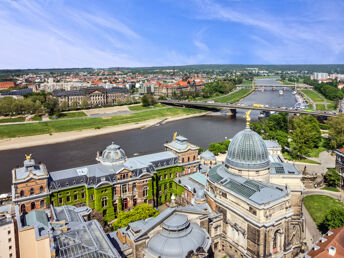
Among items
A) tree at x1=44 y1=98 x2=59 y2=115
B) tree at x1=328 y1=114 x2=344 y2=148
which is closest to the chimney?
tree at x1=328 y1=114 x2=344 y2=148

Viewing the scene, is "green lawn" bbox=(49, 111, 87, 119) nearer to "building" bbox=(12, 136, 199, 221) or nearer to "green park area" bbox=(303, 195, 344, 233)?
"building" bbox=(12, 136, 199, 221)

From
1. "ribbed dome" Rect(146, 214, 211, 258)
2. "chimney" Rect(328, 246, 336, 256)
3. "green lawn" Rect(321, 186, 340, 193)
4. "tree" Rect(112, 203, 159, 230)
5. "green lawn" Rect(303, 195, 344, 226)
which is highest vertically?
"ribbed dome" Rect(146, 214, 211, 258)

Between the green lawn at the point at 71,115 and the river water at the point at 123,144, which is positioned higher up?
the green lawn at the point at 71,115

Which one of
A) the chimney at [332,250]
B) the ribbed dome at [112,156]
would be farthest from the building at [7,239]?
the chimney at [332,250]

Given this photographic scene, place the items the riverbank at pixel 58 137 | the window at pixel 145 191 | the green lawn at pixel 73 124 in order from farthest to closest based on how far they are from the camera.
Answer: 1. the green lawn at pixel 73 124
2. the riverbank at pixel 58 137
3. the window at pixel 145 191

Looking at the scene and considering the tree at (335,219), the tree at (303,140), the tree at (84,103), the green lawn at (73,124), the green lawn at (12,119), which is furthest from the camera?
the tree at (84,103)

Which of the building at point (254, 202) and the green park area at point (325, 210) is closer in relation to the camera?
the building at point (254, 202)

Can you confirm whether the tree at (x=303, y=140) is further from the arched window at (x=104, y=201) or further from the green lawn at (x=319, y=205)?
the arched window at (x=104, y=201)
